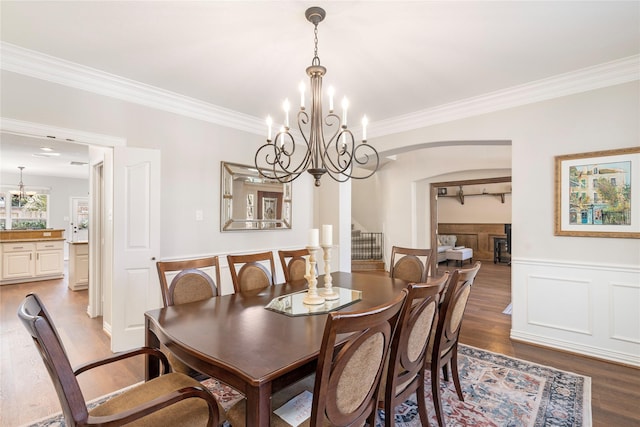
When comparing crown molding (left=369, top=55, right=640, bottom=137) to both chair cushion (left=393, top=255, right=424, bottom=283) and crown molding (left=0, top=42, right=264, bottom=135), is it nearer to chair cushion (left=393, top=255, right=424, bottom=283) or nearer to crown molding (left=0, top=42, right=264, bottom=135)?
chair cushion (left=393, top=255, right=424, bottom=283)

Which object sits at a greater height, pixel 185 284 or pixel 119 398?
pixel 185 284

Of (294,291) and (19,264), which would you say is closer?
(294,291)

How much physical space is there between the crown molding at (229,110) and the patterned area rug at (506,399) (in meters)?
2.57

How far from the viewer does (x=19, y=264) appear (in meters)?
6.08

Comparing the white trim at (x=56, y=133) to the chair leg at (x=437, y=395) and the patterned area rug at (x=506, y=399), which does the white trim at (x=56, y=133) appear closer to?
the patterned area rug at (x=506, y=399)

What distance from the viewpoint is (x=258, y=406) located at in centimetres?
109

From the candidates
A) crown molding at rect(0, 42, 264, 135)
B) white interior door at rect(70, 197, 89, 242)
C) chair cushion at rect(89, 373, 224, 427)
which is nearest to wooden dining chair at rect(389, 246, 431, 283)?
chair cushion at rect(89, 373, 224, 427)

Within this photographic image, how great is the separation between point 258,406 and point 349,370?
35 centimetres

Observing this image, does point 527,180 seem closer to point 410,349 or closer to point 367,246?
point 410,349

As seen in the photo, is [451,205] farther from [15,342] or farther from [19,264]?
[19,264]

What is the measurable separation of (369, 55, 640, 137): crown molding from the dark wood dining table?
251 cm

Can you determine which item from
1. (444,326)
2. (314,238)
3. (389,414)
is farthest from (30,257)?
(444,326)

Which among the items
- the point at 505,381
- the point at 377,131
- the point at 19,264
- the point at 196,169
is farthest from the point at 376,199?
the point at 19,264

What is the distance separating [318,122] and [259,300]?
130 cm
